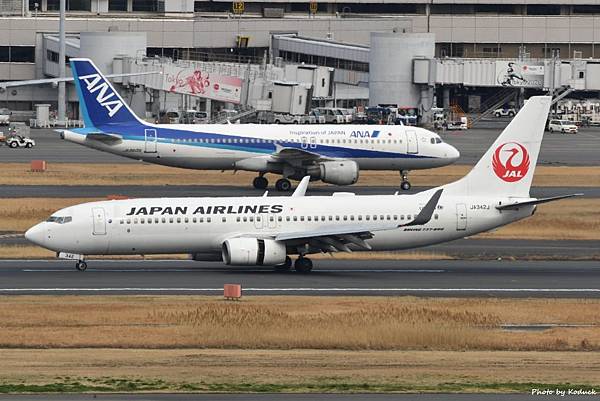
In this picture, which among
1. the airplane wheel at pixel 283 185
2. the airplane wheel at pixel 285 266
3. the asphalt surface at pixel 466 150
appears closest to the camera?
the airplane wheel at pixel 285 266

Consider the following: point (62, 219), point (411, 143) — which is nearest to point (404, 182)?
point (411, 143)

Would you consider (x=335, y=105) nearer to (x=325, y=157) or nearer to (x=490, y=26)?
(x=490, y=26)

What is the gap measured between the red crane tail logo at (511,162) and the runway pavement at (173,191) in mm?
23835

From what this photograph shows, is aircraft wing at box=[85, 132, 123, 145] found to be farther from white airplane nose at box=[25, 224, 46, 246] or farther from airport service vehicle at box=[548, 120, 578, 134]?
airport service vehicle at box=[548, 120, 578, 134]

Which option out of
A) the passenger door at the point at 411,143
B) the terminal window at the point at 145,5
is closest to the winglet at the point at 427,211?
the passenger door at the point at 411,143

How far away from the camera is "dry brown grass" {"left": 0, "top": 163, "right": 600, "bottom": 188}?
9119cm

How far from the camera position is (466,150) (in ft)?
396

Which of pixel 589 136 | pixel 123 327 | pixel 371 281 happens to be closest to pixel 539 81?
pixel 589 136

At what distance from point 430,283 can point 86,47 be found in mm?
104015

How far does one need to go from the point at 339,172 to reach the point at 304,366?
4800cm

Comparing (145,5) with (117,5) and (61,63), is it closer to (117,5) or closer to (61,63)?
(117,5)

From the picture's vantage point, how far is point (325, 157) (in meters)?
87.6

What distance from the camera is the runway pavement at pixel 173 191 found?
272 ft

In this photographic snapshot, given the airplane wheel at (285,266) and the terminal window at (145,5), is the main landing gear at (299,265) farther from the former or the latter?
the terminal window at (145,5)
